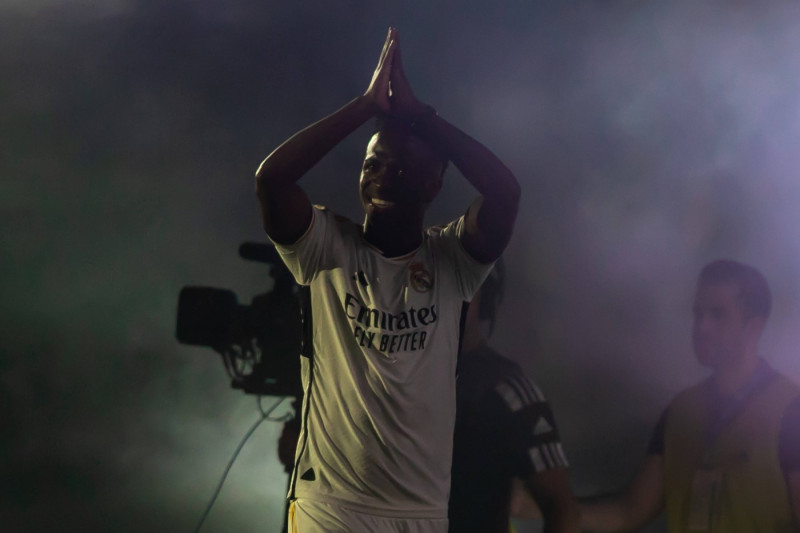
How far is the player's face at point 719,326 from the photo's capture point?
2.17 meters

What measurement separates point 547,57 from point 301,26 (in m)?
0.69

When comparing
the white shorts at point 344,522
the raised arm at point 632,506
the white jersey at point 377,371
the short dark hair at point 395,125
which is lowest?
the raised arm at point 632,506

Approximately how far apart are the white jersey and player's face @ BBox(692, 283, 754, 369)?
0.94 m

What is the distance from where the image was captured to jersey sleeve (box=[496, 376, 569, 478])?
2.09m

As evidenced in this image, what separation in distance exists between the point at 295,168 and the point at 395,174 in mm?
228

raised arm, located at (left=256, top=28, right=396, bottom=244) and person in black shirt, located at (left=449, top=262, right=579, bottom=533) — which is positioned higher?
raised arm, located at (left=256, top=28, right=396, bottom=244)

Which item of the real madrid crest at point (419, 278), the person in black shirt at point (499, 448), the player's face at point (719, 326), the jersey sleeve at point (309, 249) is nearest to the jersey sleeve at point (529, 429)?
the person in black shirt at point (499, 448)

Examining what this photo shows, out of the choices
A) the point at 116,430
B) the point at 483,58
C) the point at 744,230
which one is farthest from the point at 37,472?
the point at 744,230

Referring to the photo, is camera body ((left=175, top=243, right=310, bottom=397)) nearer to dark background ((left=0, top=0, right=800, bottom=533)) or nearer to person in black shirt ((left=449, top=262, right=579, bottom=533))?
dark background ((left=0, top=0, right=800, bottom=533))

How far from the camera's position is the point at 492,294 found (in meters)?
2.16

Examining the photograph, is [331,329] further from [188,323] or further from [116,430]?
[116,430]

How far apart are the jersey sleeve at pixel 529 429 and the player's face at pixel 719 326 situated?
0.46 metres

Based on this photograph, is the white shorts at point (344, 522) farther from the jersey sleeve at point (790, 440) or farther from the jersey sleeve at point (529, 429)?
the jersey sleeve at point (790, 440)

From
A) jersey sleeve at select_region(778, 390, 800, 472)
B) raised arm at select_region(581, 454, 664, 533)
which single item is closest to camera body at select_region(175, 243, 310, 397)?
raised arm at select_region(581, 454, 664, 533)
